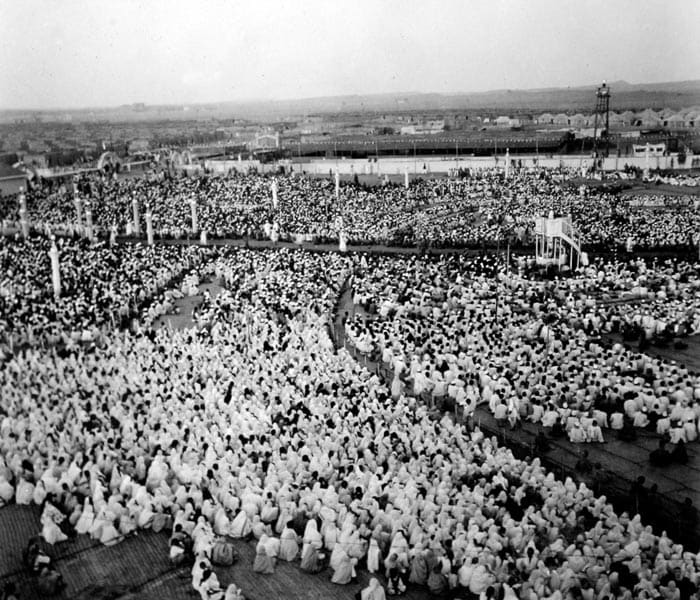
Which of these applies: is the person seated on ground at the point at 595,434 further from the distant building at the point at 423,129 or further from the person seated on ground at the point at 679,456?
the distant building at the point at 423,129

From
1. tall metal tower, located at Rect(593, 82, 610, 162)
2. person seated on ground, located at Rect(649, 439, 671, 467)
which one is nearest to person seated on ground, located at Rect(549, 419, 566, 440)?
person seated on ground, located at Rect(649, 439, 671, 467)

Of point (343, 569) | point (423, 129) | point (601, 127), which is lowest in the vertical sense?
point (343, 569)

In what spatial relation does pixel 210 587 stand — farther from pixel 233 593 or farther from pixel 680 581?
pixel 680 581

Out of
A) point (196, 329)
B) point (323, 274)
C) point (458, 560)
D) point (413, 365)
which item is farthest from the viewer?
point (323, 274)

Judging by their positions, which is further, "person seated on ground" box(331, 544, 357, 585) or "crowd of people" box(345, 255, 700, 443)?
"crowd of people" box(345, 255, 700, 443)

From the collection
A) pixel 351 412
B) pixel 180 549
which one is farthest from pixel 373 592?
pixel 351 412

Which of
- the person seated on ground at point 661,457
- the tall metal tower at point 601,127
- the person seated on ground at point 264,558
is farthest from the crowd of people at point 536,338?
the tall metal tower at point 601,127

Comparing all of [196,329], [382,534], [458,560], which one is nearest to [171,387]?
[196,329]

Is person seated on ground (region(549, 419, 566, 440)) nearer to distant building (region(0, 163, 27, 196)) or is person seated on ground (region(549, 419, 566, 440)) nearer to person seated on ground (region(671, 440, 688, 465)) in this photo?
person seated on ground (region(671, 440, 688, 465))

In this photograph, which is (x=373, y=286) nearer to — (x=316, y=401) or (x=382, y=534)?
(x=316, y=401)
